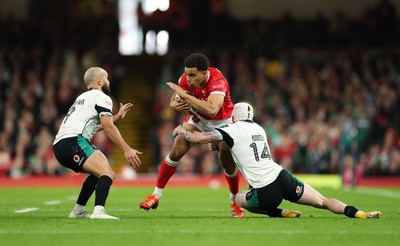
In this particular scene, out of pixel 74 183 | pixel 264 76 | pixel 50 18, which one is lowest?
pixel 74 183

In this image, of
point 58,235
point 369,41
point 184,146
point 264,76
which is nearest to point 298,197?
point 184,146

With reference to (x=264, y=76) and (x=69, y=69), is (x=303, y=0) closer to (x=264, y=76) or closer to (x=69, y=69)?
(x=264, y=76)

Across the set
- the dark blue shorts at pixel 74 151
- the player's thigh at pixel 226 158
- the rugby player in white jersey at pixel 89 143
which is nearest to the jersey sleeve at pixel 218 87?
the player's thigh at pixel 226 158

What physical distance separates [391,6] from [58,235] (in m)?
21.3

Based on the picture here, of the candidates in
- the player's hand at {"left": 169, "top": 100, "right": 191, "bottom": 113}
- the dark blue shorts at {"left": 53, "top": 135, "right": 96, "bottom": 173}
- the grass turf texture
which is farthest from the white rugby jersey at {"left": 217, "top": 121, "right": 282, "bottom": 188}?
the dark blue shorts at {"left": 53, "top": 135, "right": 96, "bottom": 173}

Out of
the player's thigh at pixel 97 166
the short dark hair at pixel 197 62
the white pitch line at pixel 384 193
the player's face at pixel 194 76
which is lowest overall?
the white pitch line at pixel 384 193

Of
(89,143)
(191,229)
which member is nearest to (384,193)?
(89,143)

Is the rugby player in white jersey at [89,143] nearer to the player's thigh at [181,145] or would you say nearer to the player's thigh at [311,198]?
the player's thigh at [181,145]

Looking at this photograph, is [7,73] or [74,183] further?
[7,73]

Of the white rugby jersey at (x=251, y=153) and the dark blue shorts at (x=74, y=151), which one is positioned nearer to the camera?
the white rugby jersey at (x=251, y=153)

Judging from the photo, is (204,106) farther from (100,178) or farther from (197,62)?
(100,178)

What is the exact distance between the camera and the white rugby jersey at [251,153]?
31.1ft

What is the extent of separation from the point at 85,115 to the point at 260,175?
6.80ft

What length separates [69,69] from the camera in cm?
2589
